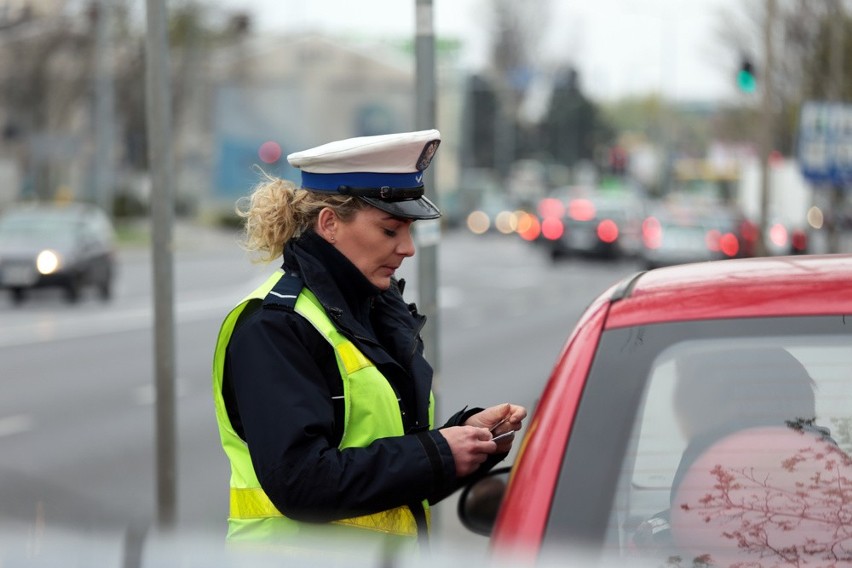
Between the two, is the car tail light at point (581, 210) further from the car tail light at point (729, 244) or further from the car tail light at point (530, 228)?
the car tail light at point (530, 228)

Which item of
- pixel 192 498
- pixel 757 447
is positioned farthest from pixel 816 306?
pixel 192 498

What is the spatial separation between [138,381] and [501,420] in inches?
523

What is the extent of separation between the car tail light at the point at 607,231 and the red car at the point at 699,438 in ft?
121

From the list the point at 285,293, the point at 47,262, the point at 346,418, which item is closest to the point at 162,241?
the point at 285,293

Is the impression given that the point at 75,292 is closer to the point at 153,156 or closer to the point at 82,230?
the point at 82,230

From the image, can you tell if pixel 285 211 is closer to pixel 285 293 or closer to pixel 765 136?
pixel 285 293

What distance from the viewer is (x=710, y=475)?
267 centimetres

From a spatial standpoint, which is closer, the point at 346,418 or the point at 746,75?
the point at 346,418

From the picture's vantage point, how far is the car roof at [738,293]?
269 cm

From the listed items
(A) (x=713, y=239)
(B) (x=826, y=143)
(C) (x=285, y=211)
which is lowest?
(A) (x=713, y=239)

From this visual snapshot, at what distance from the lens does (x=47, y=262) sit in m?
25.5

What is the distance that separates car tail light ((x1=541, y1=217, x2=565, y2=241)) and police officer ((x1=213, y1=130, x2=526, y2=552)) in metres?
36.0

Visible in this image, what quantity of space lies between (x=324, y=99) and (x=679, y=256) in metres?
40.0

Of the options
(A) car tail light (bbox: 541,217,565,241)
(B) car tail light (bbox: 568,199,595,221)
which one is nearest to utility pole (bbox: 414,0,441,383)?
(A) car tail light (bbox: 541,217,565,241)
